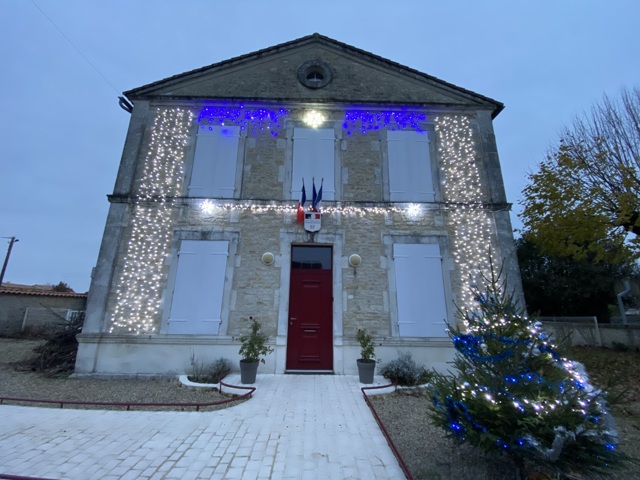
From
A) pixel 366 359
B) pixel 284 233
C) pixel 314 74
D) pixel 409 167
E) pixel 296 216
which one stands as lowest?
pixel 366 359

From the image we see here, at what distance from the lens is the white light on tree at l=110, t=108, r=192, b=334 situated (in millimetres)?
6895

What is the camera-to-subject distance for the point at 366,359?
20.0 feet

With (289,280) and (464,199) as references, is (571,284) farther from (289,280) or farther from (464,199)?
(289,280)

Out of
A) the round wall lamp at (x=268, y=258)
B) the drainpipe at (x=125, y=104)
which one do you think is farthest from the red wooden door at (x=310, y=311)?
the drainpipe at (x=125, y=104)

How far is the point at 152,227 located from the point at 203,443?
17.8 ft

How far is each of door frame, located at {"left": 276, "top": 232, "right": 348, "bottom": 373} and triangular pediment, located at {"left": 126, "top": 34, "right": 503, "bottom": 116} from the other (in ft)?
12.2

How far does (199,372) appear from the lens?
6438 mm

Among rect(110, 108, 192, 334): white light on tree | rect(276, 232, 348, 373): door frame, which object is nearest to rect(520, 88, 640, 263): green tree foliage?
rect(276, 232, 348, 373): door frame

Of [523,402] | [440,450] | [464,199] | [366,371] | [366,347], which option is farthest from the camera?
[464,199]

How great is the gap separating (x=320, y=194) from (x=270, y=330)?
3278 millimetres

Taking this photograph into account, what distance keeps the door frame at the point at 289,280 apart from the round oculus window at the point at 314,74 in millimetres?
3957

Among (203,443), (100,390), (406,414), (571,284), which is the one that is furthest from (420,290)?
(571,284)

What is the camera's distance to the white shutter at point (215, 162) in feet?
25.4

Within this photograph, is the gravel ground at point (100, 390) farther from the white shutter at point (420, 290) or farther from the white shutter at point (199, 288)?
the white shutter at point (420, 290)
